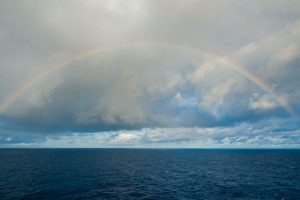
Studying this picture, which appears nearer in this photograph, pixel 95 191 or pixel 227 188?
pixel 95 191

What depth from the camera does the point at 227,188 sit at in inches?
2990

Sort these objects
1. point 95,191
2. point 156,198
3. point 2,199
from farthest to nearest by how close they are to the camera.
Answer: point 95,191, point 156,198, point 2,199

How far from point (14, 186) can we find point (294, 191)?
9486cm

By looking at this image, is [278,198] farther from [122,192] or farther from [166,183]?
[122,192]

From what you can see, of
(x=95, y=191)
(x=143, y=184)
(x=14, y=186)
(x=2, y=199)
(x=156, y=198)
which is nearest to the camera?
(x=2, y=199)

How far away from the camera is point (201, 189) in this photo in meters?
75.2

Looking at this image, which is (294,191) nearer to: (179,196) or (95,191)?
(179,196)

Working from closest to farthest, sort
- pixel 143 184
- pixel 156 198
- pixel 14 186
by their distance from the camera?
pixel 156 198
pixel 14 186
pixel 143 184

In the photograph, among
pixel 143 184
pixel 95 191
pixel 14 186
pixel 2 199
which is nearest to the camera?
pixel 2 199

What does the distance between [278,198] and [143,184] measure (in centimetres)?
4475

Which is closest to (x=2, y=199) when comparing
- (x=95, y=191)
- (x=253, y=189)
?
(x=95, y=191)

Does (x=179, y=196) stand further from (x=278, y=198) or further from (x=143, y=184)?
(x=278, y=198)

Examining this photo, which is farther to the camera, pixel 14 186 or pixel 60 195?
pixel 14 186

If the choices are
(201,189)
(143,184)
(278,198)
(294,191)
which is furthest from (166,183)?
(294,191)
